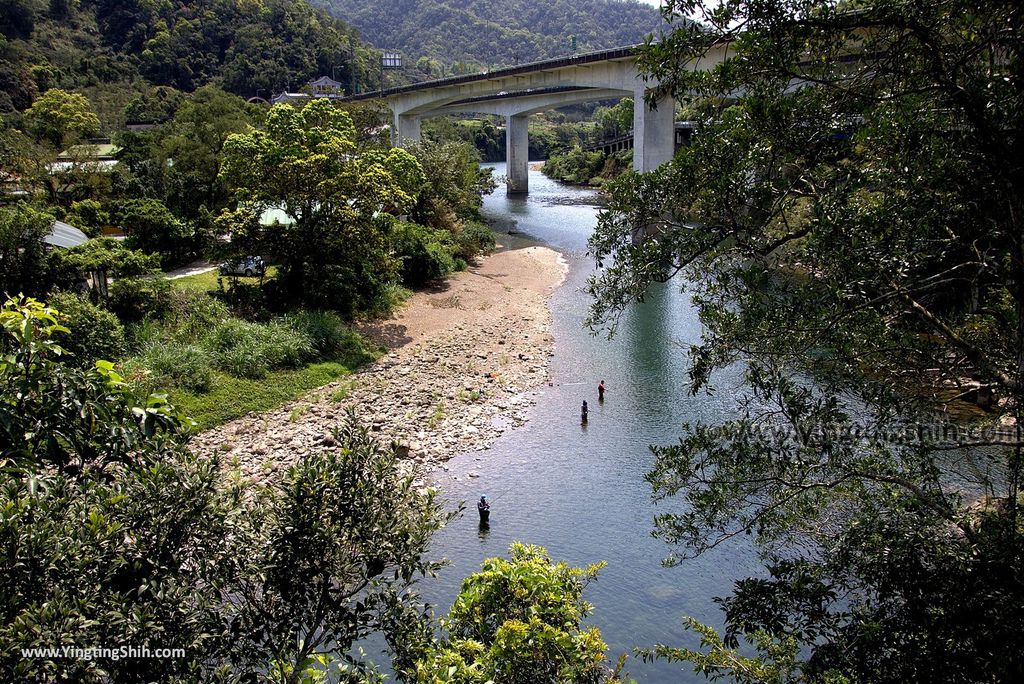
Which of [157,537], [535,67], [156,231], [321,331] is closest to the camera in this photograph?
[157,537]

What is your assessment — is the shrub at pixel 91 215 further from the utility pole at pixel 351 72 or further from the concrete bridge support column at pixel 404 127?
the utility pole at pixel 351 72

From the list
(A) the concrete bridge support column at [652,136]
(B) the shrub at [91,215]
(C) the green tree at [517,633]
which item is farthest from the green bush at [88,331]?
(A) the concrete bridge support column at [652,136]

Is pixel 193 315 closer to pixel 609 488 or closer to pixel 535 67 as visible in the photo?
pixel 609 488

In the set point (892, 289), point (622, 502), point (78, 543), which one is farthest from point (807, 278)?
point (622, 502)

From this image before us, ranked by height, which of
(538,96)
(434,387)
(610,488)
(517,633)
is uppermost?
(538,96)

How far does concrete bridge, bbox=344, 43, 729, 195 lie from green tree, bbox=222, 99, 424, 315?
9.04m

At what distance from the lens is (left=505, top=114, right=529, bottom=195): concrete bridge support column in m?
62.9

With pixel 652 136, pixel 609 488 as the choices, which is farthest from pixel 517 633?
pixel 652 136

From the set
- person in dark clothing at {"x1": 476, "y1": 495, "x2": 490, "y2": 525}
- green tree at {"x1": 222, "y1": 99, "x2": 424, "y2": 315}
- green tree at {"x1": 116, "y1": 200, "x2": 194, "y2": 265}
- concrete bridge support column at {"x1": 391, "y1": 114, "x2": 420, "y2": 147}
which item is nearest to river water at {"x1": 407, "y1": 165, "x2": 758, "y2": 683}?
person in dark clothing at {"x1": 476, "y1": 495, "x2": 490, "y2": 525}

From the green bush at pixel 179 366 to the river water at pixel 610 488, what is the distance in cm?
643

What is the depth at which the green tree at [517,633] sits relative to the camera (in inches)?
242

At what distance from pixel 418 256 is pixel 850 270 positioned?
25034mm

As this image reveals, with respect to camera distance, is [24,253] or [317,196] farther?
[317,196]

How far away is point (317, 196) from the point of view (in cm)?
2270
